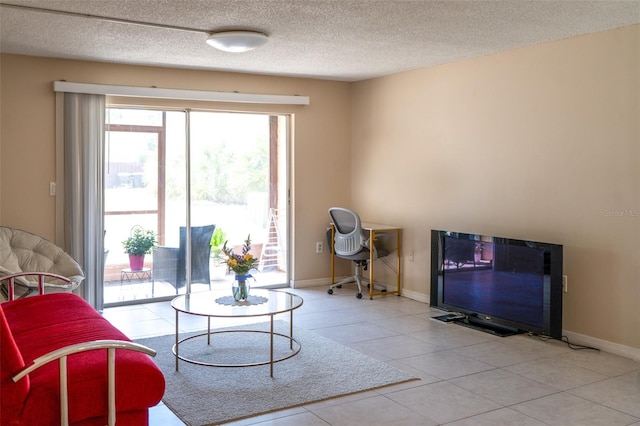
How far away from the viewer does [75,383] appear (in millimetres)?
2623

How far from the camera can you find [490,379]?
13.1ft

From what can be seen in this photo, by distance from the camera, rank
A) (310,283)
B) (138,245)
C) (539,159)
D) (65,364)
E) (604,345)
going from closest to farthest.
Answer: (65,364) → (604,345) → (539,159) → (138,245) → (310,283)

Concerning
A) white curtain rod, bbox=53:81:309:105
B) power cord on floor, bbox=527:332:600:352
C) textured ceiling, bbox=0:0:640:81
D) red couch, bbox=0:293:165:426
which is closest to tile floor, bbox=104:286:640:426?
power cord on floor, bbox=527:332:600:352

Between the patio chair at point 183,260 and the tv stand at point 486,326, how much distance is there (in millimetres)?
2669

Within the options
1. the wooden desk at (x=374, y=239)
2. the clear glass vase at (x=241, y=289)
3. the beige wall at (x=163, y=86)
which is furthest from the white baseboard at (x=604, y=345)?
the beige wall at (x=163, y=86)

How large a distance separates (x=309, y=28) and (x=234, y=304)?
199cm

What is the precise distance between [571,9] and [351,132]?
3.62 m

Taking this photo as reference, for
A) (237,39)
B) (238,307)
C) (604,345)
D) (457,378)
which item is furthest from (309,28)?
(604,345)

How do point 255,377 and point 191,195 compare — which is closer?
point 255,377

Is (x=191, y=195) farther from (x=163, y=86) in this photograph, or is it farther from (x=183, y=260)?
(x=163, y=86)

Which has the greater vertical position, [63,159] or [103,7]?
[103,7]

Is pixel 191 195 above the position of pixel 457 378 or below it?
above

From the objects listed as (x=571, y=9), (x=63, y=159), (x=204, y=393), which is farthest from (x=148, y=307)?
(x=571, y=9)

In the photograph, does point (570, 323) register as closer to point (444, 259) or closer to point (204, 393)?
point (444, 259)
